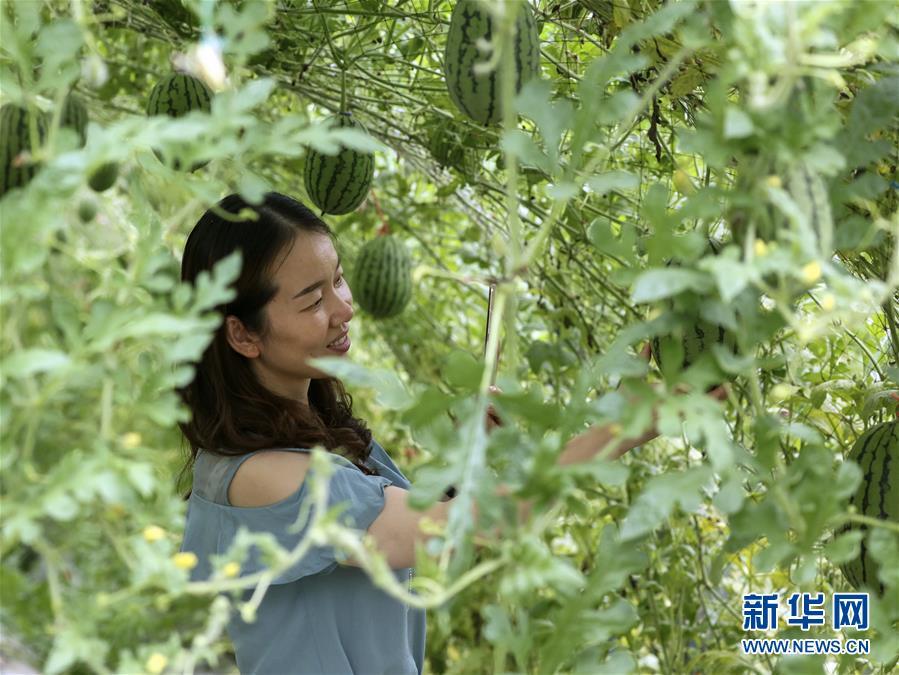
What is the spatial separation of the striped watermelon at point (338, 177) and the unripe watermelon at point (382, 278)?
1.67 ft

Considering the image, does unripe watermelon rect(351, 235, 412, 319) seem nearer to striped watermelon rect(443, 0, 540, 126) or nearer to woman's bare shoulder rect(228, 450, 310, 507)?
woman's bare shoulder rect(228, 450, 310, 507)

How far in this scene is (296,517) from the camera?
1.72 metres

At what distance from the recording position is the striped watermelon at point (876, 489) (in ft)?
5.20

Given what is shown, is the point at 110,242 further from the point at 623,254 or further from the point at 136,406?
the point at 623,254

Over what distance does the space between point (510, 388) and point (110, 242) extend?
43 centimetres

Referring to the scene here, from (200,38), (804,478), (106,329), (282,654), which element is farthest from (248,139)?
(200,38)

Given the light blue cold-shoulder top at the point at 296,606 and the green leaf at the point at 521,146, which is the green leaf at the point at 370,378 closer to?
the green leaf at the point at 521,146

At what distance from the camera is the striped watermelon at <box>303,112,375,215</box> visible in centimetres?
221

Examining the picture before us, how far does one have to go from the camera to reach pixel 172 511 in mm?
973

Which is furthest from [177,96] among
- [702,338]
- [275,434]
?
[702,338]

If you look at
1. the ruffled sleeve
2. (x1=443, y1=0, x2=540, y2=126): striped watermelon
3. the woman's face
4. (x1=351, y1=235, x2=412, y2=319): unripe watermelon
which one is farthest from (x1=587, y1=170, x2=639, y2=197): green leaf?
(x1=351, y1=235, x2=412, y2=319): unripe watermelon

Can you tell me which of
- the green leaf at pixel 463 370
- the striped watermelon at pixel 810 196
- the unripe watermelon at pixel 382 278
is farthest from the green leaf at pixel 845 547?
the unripe watermelon at pixel 382 278

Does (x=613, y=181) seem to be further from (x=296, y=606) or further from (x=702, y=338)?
(x=296, y=606)

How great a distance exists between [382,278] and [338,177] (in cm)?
58
